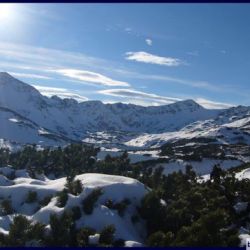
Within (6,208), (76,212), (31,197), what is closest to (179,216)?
(76,212)

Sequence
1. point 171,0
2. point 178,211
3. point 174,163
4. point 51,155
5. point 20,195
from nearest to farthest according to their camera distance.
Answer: point 171,0
point 178,211
point 20,195
point 51,155
point 174,163

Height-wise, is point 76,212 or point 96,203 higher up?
point 96,203

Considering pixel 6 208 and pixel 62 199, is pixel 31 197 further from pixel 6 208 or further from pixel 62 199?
pixel 62 199

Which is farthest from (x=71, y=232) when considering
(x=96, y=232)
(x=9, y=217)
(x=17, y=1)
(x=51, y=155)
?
(x=51, y=155)

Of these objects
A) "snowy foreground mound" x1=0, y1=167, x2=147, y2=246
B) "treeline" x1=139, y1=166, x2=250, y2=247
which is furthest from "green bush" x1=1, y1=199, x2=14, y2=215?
"treeline" x1=139, y1=166, x2=250, y2=247

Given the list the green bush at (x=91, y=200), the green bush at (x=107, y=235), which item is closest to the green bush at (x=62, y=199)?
the green bush at (x=91, y=200)

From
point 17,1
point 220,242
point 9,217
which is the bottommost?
point 9,217

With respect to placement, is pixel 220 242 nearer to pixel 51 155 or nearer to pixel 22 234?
pixel 22 234

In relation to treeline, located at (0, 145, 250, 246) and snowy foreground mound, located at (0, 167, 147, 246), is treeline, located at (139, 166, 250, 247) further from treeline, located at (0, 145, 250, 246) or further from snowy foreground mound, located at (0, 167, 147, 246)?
snowy foreground mound, located at (0, 167, 147, 246)
